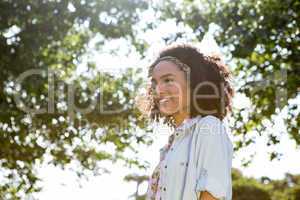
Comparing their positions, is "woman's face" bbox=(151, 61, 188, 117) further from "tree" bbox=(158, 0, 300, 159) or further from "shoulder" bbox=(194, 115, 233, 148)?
"tree" bbox=(158, 0, 300, 159)

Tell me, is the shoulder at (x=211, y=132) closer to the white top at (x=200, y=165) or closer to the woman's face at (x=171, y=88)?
the white top at (x=200, y=165)

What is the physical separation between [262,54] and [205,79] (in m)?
7.66

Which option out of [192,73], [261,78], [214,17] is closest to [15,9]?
[214,17]

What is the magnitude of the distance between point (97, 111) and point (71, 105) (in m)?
0.52

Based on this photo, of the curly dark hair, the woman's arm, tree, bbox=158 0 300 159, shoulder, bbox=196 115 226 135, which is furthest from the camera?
tree, bbox=158 0 300 159

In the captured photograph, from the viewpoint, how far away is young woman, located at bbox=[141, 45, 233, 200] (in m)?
2.68

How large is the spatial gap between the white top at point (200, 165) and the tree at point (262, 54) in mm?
7270

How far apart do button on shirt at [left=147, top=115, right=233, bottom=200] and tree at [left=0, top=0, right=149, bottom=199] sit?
797cm

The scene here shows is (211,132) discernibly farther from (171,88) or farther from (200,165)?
(171,88)

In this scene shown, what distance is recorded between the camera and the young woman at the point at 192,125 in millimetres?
2678

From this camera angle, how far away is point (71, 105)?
11.9 m

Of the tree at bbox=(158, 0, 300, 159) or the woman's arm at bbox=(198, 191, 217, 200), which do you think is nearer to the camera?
the woman's arm at bbox=(198, 191, 217, 200)

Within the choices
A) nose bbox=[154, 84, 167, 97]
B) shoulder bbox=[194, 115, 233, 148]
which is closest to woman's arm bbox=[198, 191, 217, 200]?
shoulder bbox=[194, 115, 233, 148]

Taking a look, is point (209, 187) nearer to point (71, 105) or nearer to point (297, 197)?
point (71, 105)
